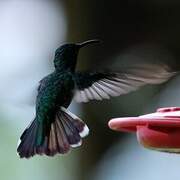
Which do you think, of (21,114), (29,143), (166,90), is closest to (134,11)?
(166,90)

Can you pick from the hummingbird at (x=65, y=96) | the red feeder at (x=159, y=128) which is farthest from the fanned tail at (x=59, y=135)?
the red feeder at (x=159, y=128)

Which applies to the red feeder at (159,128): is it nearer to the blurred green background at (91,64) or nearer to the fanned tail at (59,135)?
the fanned tail at (59,135)

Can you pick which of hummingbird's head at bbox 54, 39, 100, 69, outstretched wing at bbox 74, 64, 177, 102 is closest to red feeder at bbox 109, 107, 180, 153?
outstretched wing at bbox 74, 64, 177, 102

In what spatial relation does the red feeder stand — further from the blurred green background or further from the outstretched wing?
the blurred green background

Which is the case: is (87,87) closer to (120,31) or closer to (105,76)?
(105,76)

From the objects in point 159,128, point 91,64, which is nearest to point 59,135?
point 159,128

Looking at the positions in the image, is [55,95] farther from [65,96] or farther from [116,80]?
[116,80]
